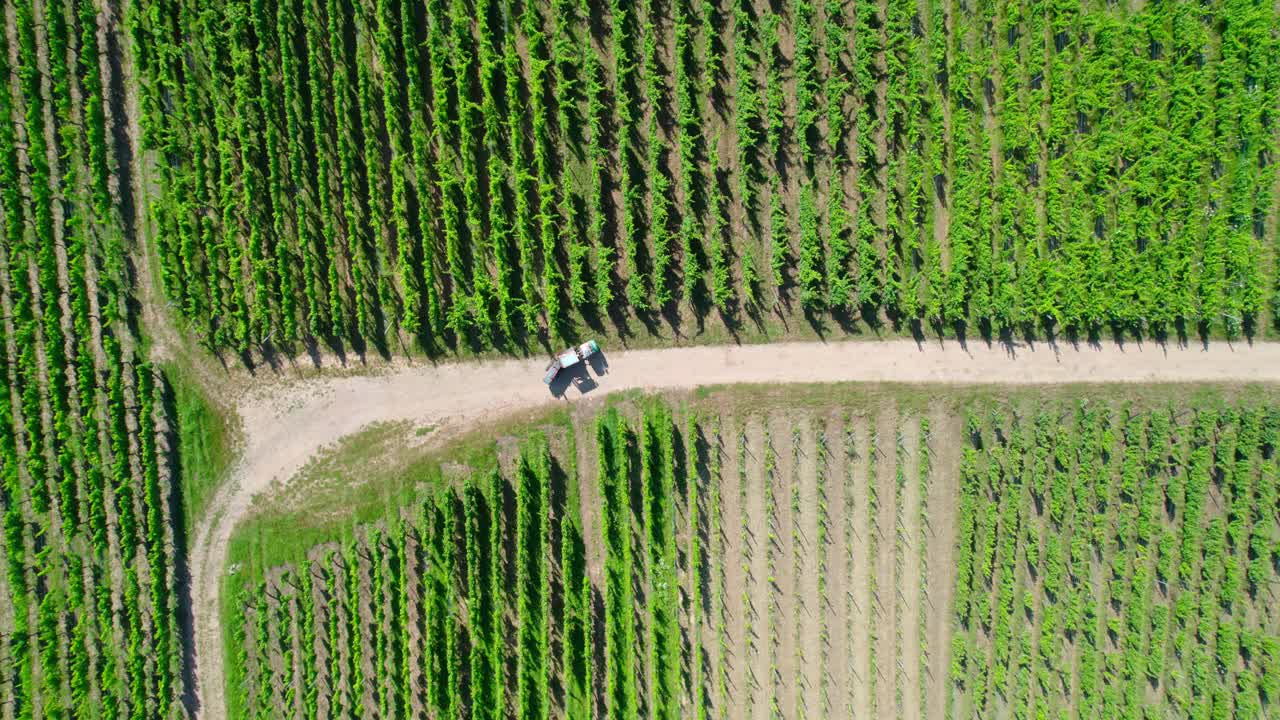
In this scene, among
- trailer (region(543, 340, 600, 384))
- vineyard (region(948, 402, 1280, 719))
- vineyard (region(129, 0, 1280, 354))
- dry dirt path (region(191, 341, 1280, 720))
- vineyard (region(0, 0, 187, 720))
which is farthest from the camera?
vineyard (region(948, 402, 1280, 719))

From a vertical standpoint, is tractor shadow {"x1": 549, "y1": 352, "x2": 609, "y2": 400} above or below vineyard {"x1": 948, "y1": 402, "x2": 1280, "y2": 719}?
above

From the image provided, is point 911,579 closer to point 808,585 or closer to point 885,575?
point 885,575

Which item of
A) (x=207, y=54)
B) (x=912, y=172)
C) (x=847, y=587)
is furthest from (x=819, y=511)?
(x=207, y=54)

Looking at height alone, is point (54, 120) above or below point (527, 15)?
A: below

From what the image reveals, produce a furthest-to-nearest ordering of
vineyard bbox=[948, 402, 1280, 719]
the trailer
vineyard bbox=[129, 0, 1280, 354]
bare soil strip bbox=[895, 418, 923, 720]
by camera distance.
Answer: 1. bare soil strip bbox=[895, 418, 923, 720]
2. vineyard bbox=[948, 402, 1280, 719]
3. the trailer
4. vineyard bbox=[129, 0, 1280, 354]

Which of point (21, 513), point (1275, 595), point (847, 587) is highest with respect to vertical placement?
point (21, 513)

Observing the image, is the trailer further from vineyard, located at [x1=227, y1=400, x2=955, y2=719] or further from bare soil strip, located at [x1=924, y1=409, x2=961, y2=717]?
bare soil strip, located at [x1=924, y1=409, x2=961, y2=717]

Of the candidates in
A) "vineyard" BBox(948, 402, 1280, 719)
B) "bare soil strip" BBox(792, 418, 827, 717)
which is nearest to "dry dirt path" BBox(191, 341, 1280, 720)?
"vineyard" BBox(948, 402, 1280, 719)

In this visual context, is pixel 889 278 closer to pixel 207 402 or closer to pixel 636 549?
pixel 636 549
